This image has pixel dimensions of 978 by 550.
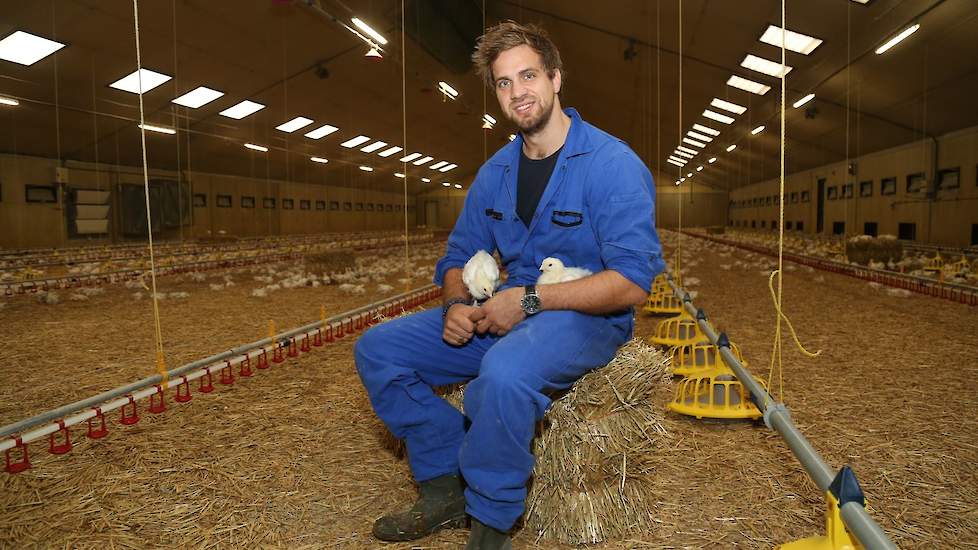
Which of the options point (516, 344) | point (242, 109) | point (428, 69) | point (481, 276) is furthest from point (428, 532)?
point (242, 109)

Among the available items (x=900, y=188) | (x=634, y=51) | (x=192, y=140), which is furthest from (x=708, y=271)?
(x=192, y=140)

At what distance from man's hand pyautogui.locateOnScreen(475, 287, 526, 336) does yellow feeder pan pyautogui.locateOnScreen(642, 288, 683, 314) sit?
4018 mm

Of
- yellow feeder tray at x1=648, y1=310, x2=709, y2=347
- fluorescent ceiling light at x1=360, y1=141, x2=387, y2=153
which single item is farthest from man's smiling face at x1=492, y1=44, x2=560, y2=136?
fluorescent ceiling light at x1=360, y1=141, x2=387, y2=153

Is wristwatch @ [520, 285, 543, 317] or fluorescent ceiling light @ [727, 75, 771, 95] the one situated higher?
fluorescent ceiling light @ [727, 75, 771, 95]

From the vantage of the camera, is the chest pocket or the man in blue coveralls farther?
the chest pocket

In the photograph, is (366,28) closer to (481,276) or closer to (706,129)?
(481,276)

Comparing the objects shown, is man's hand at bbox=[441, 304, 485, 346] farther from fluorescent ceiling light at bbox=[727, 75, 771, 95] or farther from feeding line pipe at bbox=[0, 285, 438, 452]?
fluorescent ceiling light at bbox=[727, 75, 771, 95]

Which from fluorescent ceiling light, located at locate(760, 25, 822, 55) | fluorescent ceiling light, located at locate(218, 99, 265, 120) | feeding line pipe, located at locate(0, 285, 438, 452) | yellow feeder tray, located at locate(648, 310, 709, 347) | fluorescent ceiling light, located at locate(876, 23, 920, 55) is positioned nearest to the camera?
feeding line pipe, located at locate(0, 285, 438, 452)

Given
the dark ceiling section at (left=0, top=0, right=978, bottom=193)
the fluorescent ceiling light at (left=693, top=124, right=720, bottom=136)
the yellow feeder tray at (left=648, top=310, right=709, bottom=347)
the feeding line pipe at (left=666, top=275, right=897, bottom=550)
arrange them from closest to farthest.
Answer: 1. the feeding line pipe at (left=666, top=275, right=897, bottom=550)
2. the yellow feeder tray at (left=648, top=310, right=709, bottom=347)
3. the dark ceiling section at (left=0, top=0, right=978, bottom=193)
4. the fluorescent ceiling light at (left=693, top=124, right=720, bottom=136)

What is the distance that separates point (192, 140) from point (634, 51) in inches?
514

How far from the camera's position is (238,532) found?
1738 millimetres

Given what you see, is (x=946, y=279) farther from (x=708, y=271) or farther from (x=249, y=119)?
(x=249, y=119)

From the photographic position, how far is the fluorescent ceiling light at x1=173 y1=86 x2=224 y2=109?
13109 mm

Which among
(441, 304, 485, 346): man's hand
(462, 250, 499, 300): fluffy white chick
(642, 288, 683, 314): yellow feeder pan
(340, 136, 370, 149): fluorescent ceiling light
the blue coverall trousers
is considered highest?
(340, 136, 370, 149): fluorescent ceiling light
